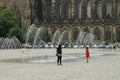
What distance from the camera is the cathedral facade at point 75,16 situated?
363 feet

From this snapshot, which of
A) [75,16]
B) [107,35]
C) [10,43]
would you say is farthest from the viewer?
[75,16]

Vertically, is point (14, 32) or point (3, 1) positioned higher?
point (3, 1)

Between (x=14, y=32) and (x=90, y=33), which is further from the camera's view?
(x=90, y=33)

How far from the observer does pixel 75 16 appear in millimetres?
114062

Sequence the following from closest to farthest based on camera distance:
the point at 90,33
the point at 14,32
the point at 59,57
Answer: the point at 59,57 < the point at 14,32 < the point at 90,33

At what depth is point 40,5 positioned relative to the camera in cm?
11462

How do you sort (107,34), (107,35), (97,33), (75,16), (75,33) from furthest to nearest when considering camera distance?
(75,16) → (75,33) → (107,35) → (107,34) → (97,33)

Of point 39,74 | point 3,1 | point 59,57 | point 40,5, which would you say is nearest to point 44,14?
point 40,5

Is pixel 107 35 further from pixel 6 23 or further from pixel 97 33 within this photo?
pixel 6 23

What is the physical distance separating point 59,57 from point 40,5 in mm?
84178

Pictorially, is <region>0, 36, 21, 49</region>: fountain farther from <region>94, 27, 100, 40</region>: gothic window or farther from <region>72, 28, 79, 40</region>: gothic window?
<region>94, 27, 100, 40</region>: gothic window

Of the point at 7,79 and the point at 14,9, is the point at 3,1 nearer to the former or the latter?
the point at 14,9

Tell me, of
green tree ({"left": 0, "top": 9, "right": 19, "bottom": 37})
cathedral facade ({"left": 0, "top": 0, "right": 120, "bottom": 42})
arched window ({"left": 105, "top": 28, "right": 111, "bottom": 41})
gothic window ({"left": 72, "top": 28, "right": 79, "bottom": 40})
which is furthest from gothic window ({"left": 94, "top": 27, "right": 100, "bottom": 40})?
green tree ({"left": 0, "top": 9, "right": 19, "bottom": 37})

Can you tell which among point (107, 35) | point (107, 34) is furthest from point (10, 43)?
point (107, 35)
